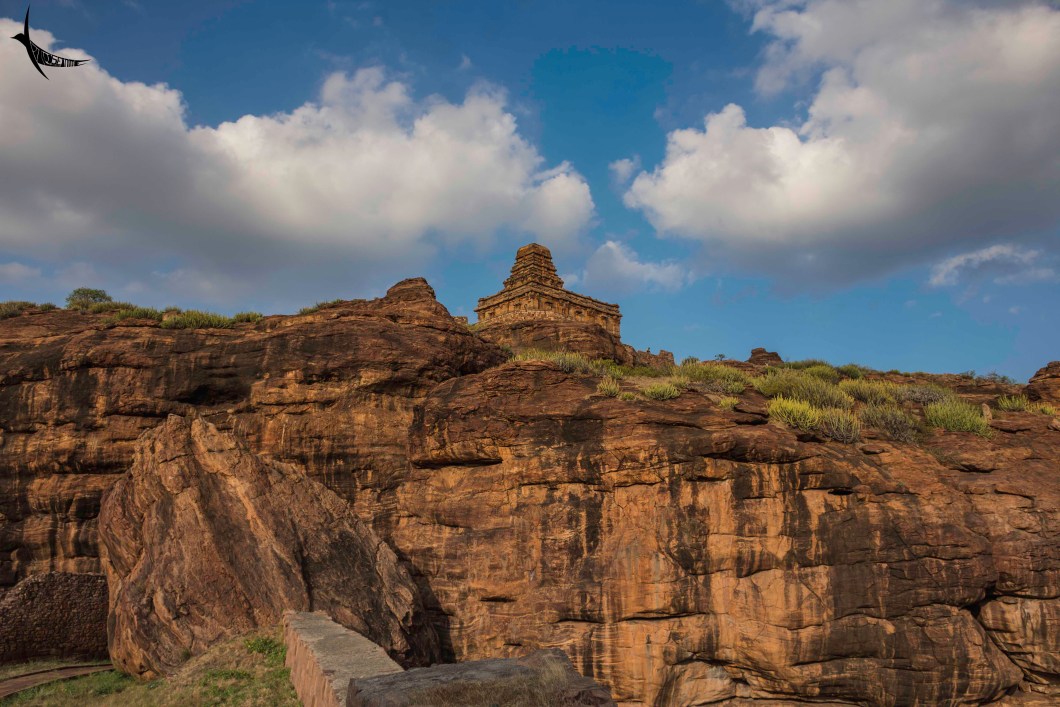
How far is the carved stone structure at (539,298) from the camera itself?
45.5 metres

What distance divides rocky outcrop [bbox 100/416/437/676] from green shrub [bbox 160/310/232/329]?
5.24m

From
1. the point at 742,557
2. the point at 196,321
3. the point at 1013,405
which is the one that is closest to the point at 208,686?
the point at 742,557

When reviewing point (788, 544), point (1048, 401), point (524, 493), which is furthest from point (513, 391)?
point (1048, 401)

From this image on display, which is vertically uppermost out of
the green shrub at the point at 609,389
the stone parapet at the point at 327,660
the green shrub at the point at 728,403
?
the green shrub at the point at 609,389

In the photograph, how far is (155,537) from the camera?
13.2 m

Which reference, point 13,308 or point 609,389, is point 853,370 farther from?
point 13,308

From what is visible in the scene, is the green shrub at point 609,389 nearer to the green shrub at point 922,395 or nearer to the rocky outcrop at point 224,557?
the rocky outcrop at point 224,557

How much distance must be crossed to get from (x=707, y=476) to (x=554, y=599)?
4600mm

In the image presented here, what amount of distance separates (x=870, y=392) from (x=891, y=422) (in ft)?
9.04

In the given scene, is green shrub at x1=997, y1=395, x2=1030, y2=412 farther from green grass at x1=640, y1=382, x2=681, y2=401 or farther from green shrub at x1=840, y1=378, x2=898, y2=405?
green grass at x1=640, y1=382, x2=681, y2=401

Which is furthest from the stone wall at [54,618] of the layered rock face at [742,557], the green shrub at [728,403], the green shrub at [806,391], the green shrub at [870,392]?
the green shrub at [870,392]

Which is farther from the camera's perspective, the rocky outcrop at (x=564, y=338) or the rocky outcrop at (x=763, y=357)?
the rocky outcrop at (x=763, y=357)

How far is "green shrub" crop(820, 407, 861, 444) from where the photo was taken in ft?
50.6

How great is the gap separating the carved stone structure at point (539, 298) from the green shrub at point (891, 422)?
92.1ft
